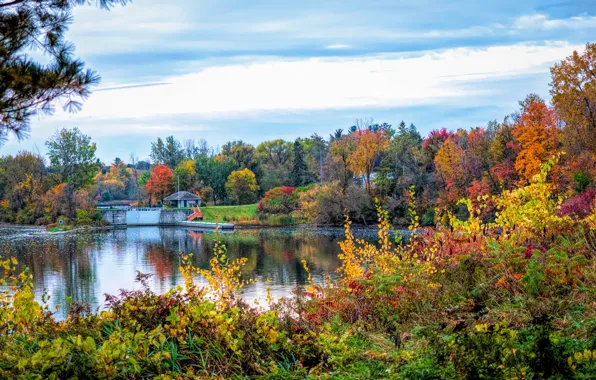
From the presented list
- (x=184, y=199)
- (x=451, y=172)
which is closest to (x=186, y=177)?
(x=184, y=199)

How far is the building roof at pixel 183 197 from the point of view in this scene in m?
57.6

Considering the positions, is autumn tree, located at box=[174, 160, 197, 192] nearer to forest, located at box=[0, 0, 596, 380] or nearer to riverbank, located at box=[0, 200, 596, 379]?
forest, located at box=[0, 0, 596, 380]

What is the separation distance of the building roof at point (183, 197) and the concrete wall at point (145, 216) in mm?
3493

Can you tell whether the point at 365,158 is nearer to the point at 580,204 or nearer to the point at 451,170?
the point at 451,170

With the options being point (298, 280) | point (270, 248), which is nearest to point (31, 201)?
point (270, 248)

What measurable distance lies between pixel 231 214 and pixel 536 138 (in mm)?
28938

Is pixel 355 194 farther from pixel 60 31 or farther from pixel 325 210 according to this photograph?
pixel 60 31

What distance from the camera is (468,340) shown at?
11.6ft

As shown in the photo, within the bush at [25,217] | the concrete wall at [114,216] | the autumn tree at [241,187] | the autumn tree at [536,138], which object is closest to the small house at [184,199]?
the autumn tree at [241,187]

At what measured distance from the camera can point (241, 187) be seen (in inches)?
2299

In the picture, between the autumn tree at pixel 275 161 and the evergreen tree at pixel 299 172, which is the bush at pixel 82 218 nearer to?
the autumn tree at pixel 275 161

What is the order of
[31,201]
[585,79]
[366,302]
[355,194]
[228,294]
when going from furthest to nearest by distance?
[31,201]
[355,194]
[585,79]
[366,302]
[228,294]

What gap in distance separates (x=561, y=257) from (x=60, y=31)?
5.69m

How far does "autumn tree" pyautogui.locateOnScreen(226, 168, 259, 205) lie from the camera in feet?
191
